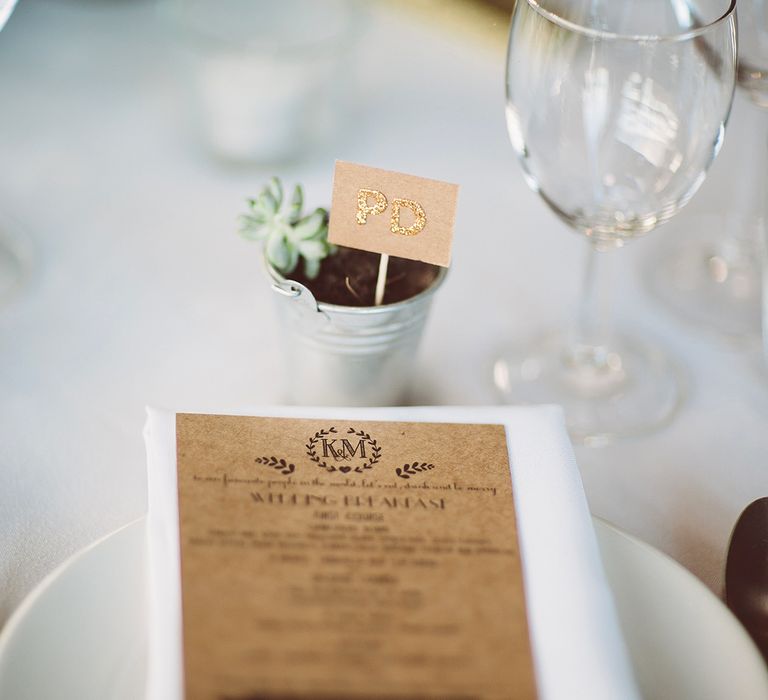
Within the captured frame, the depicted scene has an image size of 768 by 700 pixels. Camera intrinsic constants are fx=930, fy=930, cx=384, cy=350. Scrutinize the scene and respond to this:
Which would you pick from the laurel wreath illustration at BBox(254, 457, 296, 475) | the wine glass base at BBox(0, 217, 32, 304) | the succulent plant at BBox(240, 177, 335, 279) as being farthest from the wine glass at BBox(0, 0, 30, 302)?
the laurel wreath illustration at BBox(254, 457, 296, 475)

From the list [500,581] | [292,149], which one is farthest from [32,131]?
[500,581]

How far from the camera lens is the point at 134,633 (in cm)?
43

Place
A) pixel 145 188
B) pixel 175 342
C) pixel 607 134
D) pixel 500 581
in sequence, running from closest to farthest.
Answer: pixel 500 581, pixel 607 134, pixel 175 342, pixel 145 188

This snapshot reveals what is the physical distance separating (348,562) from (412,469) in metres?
0.08

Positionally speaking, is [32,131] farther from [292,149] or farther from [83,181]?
[292,149]

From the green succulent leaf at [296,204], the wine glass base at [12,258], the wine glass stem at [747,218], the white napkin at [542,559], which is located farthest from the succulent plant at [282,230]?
the wine glass stem at [747,218]

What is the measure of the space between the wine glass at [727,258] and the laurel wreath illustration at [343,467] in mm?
382

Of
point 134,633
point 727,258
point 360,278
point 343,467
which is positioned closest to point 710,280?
point 727,258

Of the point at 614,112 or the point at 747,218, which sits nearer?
the point at 614,112

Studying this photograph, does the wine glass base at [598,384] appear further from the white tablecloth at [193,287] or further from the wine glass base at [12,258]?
the wine glass base at [12,258]

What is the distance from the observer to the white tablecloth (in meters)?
0.60

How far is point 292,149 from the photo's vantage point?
35.1 inches

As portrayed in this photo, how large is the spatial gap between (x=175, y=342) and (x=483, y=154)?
397 mm

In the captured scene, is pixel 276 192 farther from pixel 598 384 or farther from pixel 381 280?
pixel 598 384
